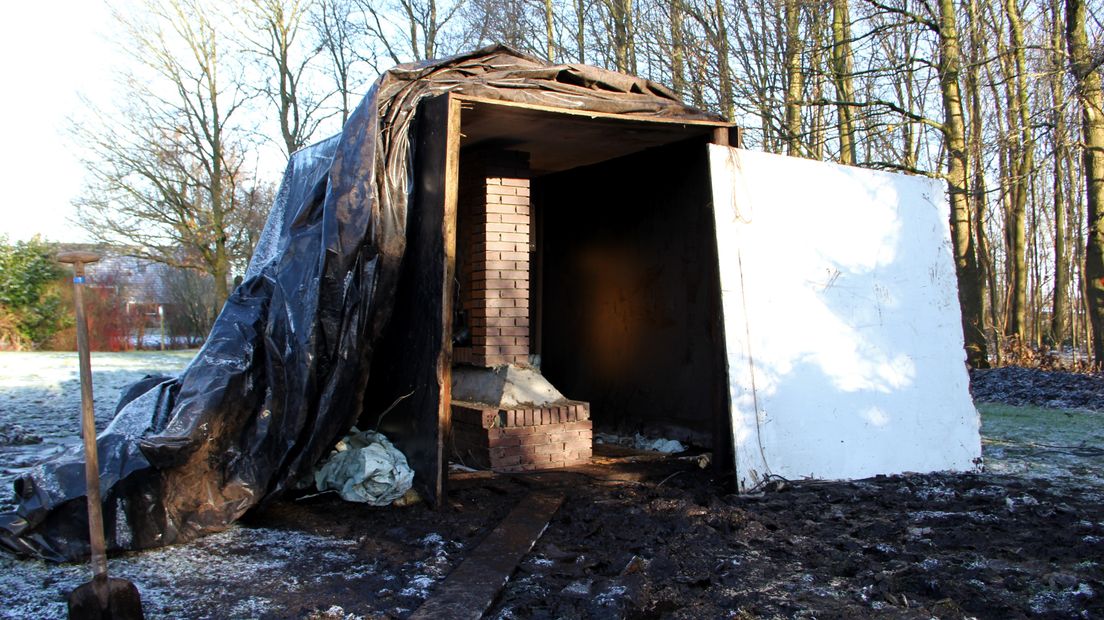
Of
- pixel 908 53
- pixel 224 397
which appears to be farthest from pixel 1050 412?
pixel 224 397

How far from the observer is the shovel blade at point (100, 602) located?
2625 millimetres

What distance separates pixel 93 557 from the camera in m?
2.67

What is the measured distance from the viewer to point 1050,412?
837 cm

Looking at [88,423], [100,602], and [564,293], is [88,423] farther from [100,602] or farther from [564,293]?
[564,293]

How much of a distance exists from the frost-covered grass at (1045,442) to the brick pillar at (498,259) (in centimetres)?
355

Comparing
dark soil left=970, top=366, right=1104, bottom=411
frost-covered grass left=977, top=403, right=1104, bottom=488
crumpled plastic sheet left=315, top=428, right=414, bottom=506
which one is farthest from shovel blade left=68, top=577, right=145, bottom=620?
dark soil left=970, top=366, right=1104, bottom=411

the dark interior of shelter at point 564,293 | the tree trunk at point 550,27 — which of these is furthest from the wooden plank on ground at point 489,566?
the tree trunk at point 550,27

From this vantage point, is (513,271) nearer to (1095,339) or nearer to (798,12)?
(798,12)

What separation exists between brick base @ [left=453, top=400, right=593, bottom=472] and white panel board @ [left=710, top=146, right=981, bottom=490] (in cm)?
154

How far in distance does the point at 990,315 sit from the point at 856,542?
14.0 m

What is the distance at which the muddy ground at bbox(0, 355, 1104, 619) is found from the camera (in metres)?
2.97

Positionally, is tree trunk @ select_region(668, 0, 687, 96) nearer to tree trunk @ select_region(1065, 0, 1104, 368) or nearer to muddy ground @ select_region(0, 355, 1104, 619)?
tree trunk @ select_region(1065, 0, 1104, 368)

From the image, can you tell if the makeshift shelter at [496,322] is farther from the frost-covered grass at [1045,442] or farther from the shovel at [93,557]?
the shovel at [93,557]

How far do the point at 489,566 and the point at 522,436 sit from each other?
7.07 ft
